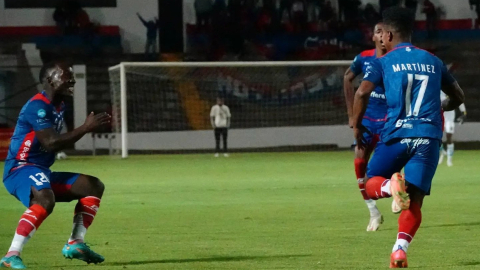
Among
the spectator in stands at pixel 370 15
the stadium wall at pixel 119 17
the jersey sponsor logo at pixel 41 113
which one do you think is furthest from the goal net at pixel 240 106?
the jersey sponsor logo at pixel 41 113

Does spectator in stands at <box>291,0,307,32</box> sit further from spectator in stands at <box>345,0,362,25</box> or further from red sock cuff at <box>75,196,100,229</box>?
red sock cuff at <box>75,196,100,229</box>

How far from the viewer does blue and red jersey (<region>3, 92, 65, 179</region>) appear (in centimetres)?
742

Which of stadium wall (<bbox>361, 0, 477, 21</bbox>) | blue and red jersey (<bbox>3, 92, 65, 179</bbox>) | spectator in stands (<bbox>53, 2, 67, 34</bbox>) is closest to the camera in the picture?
blue and red jersey (<bbox>3, 92, 65, 179</bbox>)

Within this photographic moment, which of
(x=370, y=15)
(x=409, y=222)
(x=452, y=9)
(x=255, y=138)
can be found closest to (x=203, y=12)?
(x=255, y=138)

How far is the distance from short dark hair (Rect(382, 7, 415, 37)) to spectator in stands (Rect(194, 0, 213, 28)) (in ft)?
89.4

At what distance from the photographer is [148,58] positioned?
109 ft

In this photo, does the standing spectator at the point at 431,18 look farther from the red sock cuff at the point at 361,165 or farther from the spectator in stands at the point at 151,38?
the red sock cuff at the point at 361,165

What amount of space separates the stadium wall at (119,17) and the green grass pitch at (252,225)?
14345mm

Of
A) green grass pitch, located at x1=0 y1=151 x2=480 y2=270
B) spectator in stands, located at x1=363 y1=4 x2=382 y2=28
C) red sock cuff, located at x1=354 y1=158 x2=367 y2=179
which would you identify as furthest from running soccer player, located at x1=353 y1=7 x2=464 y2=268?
spectator in stands, located at x1=363 y1=4 x2=382 y2=28

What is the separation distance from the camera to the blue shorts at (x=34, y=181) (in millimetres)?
7426

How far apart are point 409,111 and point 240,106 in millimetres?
24692

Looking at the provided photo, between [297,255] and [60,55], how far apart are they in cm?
2588

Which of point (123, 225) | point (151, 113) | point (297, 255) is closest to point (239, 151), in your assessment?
point (151, 113)

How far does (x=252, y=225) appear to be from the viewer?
10.5m
